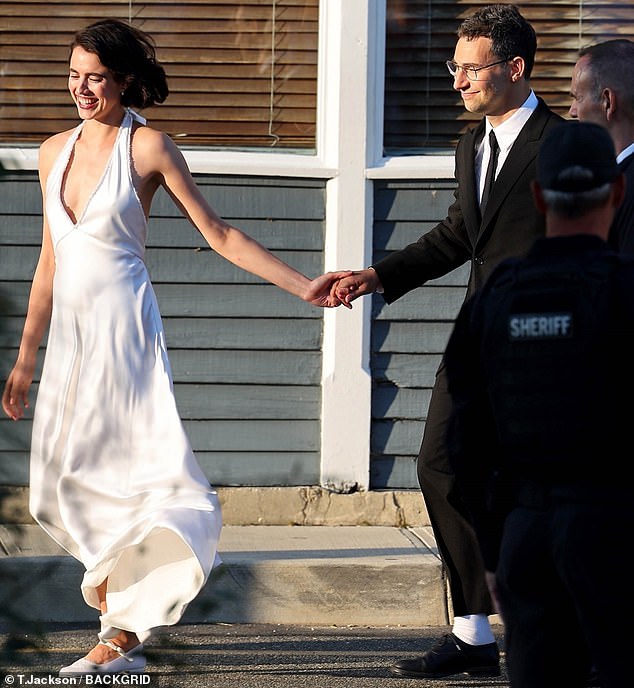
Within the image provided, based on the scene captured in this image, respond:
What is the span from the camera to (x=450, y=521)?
4.68 meters

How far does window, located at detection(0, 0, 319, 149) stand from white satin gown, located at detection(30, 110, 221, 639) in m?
2.47

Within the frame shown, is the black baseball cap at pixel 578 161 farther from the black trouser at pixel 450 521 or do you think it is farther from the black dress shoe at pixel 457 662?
the black dress shoe at pixel 457 662

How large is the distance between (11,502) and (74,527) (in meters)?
2.25

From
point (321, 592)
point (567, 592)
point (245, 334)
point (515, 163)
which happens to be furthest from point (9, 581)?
point (245, 334)

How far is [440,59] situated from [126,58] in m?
2.83

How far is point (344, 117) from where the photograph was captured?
6914 mm

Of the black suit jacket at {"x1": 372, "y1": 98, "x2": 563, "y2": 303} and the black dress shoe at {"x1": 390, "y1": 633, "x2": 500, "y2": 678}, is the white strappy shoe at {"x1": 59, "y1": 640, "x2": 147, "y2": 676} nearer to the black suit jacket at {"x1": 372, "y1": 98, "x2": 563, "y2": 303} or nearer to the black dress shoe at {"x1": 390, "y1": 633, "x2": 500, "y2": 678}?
the black dress shoe at {"x1": 390, "y1": 633, "x2": 500, "y2": 678}

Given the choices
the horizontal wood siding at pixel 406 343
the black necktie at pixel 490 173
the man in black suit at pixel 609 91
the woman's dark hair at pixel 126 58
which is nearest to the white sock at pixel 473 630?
the black necktie at pixel 490 173

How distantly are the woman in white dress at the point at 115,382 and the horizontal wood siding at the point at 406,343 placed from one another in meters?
2.40

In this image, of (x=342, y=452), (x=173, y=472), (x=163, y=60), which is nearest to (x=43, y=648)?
(x=173, y=472)

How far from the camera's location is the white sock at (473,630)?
15.3 feet

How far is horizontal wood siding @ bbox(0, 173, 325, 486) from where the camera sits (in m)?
6.93

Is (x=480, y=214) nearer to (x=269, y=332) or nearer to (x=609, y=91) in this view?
(x=609, y=91)

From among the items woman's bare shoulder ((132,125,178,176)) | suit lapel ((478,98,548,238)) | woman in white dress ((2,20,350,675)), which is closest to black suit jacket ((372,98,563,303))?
suit lapel ((478,98,548,238))
